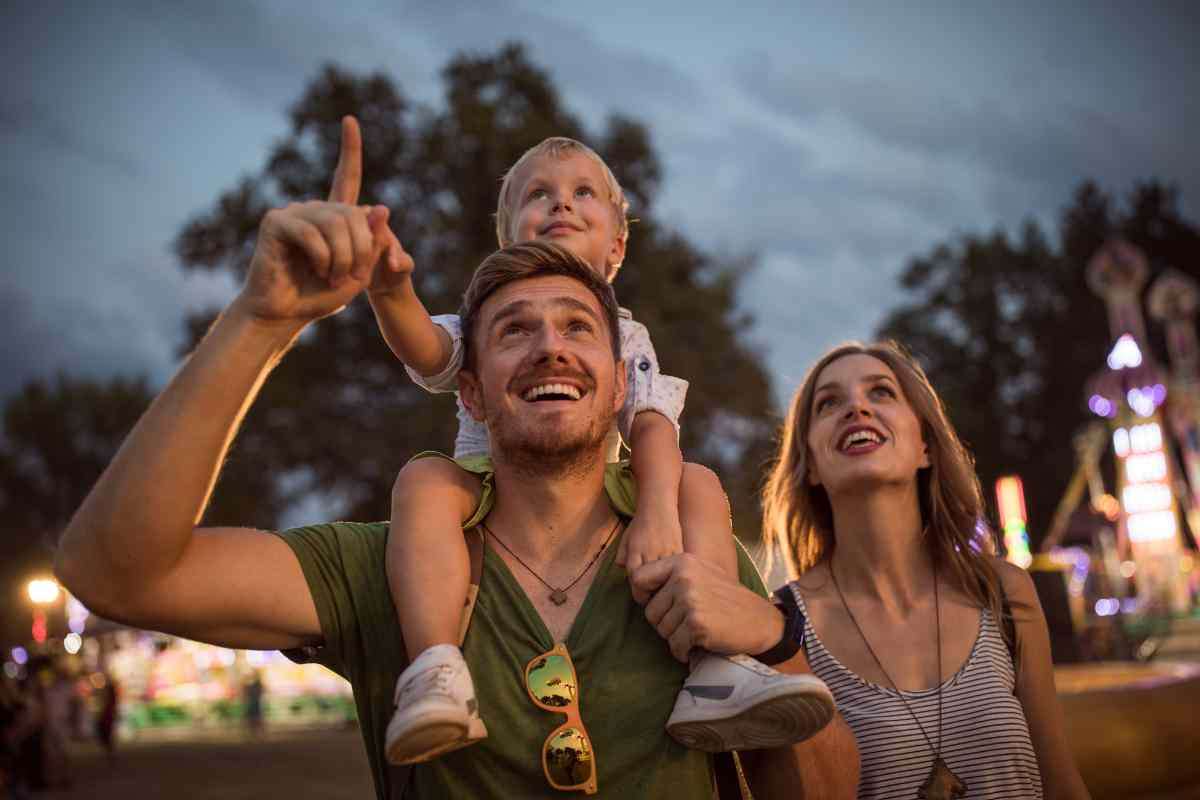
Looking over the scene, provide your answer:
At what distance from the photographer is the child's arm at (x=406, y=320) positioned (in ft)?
6.93

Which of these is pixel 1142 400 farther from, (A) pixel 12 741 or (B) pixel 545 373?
(B) pixel 545 373

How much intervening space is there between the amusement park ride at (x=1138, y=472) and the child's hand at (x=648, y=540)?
28769mm

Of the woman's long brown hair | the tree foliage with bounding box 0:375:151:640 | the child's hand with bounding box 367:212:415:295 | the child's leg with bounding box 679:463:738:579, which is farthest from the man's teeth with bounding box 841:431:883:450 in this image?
the tree foliage with bounding box 0:375:151:640

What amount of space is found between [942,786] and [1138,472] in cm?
3462

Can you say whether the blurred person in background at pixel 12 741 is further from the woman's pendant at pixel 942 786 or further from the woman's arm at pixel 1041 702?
the woman's arm at pixel 1041 702

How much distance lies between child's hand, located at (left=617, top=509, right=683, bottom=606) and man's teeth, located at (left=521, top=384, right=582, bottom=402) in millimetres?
325

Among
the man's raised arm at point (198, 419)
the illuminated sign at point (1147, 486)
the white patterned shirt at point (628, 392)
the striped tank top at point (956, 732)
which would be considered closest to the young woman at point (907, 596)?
the striped tank top at point (956, 732)

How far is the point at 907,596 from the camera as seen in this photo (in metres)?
3.45

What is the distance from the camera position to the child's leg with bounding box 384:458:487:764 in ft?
6.23

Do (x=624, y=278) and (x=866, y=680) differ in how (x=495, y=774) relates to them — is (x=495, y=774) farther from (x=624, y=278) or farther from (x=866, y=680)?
(x=624, y=278)

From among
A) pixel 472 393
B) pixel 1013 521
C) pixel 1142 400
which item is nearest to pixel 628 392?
pixel 472 393

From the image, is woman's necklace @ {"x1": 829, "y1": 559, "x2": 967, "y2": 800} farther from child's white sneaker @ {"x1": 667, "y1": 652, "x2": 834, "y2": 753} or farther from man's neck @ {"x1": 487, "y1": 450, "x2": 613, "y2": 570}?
man's neck @ {"x1": 487, "y1": 450, "x2": 613, "y2": 570}

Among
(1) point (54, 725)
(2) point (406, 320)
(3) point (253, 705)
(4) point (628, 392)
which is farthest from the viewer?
(3) point (253, 705)

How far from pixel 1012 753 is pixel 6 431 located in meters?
51.4
